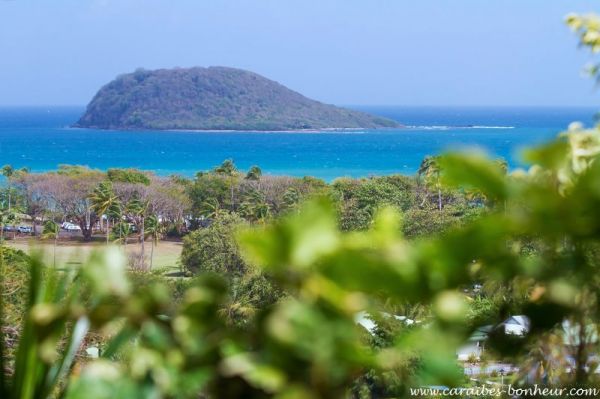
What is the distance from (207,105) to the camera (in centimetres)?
8725

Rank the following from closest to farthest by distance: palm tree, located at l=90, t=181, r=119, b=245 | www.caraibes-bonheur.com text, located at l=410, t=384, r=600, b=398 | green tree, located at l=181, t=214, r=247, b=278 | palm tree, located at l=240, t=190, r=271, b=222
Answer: www.caraibes-bonheur.com text, located at l=410, t=384, r=600, b=398 < green tree, located at l=181, t=214, r=247, b=278 < palm tree, located at l=240, t=190, r=271, b=222 < palm tree, located at l=90, t=181, r=119, b=245

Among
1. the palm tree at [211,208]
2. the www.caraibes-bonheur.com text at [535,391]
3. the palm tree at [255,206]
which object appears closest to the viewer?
the www.caraibes-bonheur.com text at [535,391]

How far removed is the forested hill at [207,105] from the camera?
8588 cm

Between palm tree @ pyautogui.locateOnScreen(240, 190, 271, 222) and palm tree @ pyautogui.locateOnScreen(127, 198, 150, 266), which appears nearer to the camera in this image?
palm tree @ pyautogui.locateOnScreen(240, 190, 271, 222)

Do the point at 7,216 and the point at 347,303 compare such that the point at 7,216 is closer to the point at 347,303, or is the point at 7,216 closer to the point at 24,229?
the point at 24,229

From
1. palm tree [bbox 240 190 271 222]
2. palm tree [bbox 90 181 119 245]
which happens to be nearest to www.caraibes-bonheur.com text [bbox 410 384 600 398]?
palm tree [bbox 240 190 271 222]

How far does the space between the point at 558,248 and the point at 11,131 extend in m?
95.3

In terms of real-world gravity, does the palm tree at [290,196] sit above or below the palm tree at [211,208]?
above

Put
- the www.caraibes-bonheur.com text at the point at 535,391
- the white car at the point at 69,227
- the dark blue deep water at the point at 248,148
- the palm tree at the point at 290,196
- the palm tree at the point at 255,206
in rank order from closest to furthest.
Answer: the www.caraibes-bonheur.com text at the point at 535,391, the palm tree at the point at 255,206, the palm tree at the point at 290,196, the white car at the point at 69,227, the dark blue deep water at the point at 248,148

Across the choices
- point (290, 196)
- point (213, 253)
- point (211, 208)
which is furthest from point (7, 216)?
point (290, 196)

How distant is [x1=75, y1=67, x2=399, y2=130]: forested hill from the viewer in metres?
85.9

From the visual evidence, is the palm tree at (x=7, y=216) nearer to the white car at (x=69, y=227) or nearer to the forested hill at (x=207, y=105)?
the white car at (x=69, y=227)

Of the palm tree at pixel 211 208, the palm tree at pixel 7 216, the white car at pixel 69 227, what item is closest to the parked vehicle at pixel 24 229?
the palm tree at pixel 7 216

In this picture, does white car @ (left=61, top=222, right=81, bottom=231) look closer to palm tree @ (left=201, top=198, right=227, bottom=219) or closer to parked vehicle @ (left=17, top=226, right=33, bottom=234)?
parked vehicle @ (left=17, top=226, right=33, bottom=234)
